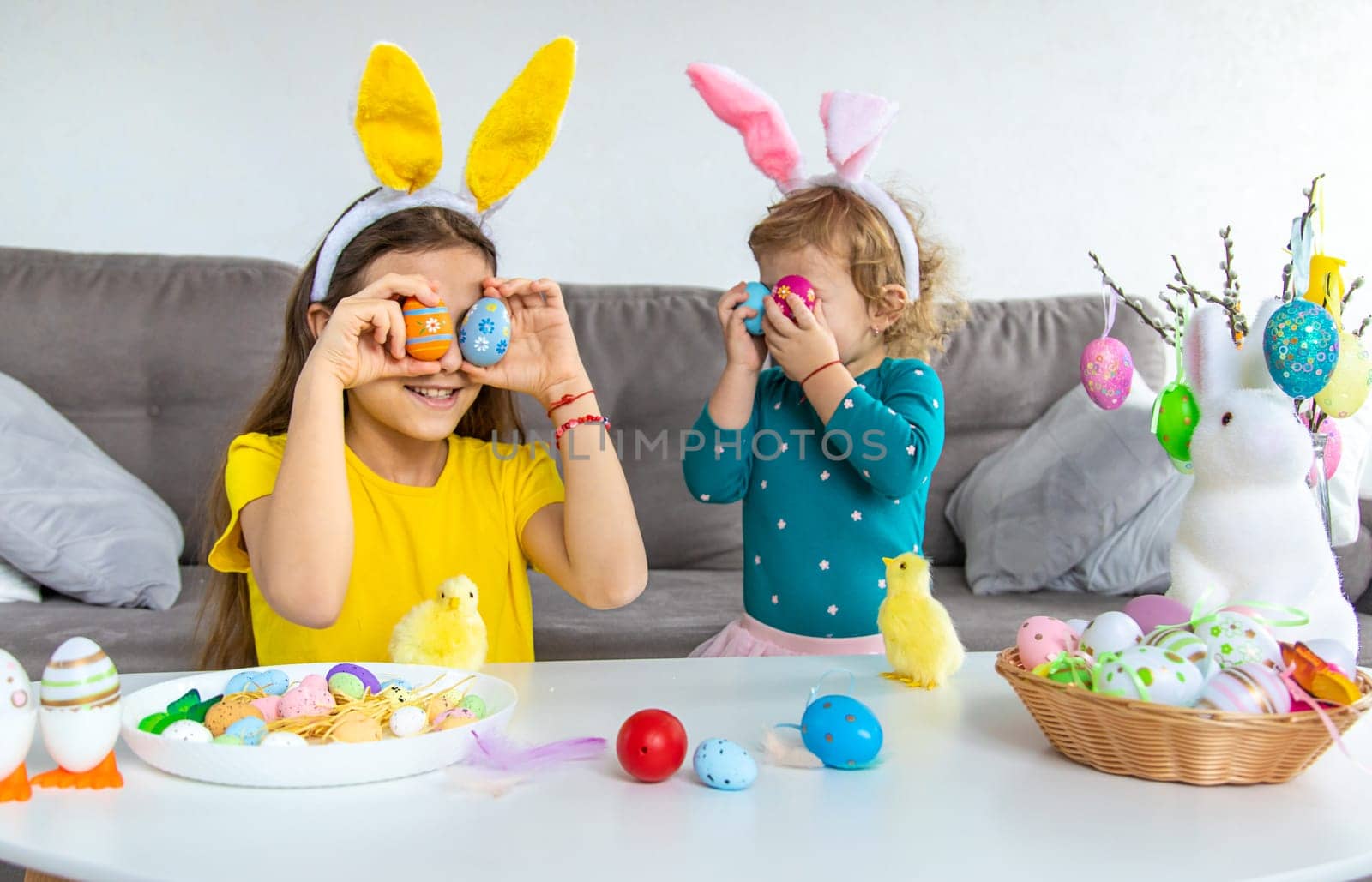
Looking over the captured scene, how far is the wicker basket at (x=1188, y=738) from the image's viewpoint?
74cm

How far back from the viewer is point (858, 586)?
1.57 m

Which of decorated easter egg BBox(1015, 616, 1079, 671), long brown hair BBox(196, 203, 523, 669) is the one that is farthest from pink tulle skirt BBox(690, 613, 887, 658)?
decorated easter egg BBox(1015, 616, 1079, 671)

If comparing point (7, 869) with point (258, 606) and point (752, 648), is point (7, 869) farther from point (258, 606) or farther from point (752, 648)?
point (752, 648)

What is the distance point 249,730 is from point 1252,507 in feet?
2.82

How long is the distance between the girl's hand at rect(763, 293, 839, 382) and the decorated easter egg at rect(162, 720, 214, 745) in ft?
3.06

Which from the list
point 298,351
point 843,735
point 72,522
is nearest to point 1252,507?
point 843,735

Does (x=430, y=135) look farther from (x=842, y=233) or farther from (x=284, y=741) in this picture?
(x=284, y=741)

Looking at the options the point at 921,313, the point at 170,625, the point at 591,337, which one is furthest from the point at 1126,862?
the point at 591,337

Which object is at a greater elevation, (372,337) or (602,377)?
(372,337)

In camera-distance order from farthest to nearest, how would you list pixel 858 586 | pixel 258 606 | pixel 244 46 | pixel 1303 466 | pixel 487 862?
pixel 244 46 < pixel 858 586 < pixel 258 606 < pixel 1303 466 < pixel 487 862

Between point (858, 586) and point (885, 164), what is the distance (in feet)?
5.15

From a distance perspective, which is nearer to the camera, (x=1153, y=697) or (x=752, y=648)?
(x=1153, y=697)

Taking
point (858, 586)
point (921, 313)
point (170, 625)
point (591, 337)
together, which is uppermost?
point (921, 313)

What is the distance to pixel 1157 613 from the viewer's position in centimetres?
100
